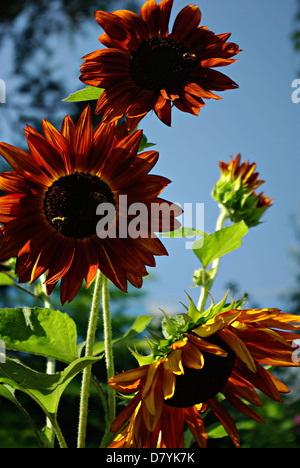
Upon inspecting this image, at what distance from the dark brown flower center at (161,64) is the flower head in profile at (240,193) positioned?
0.24m

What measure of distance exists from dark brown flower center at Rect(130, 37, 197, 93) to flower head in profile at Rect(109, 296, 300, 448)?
23 cm

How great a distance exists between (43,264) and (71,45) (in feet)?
10.9

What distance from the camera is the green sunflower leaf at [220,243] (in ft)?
1.97

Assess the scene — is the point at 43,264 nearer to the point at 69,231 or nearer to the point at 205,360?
the point at 69,231

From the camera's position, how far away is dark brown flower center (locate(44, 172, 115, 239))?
1.65 ft

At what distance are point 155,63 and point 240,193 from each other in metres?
0.26

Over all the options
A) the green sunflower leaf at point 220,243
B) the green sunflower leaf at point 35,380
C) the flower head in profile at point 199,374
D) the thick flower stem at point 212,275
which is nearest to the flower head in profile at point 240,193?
the thick flower stem at point 212,275

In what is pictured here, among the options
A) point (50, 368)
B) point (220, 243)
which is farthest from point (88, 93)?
point (50, 368)

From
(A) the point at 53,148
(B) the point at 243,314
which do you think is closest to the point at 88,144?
(A) the point at 53,148

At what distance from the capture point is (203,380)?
51 cm

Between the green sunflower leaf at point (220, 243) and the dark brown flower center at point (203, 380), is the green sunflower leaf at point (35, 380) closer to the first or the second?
the dark brown flower center at point (203, 380)

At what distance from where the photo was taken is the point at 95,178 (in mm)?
524

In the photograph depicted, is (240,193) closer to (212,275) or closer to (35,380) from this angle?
(212,275)
